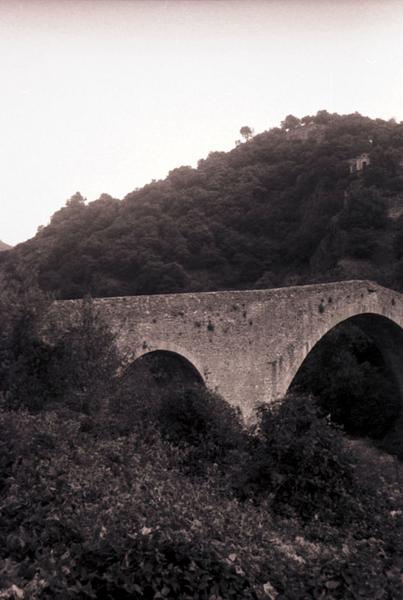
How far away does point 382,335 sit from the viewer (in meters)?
22.8

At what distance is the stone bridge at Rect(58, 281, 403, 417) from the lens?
44.5ft

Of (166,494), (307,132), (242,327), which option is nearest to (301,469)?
(166,494)

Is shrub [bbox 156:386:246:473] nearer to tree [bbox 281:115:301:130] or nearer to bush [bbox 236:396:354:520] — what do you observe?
bush [bbox 236:396:354:520]

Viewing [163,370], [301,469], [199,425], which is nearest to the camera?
[301,469]

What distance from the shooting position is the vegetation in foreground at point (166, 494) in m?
5.67

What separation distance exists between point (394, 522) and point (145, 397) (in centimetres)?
559

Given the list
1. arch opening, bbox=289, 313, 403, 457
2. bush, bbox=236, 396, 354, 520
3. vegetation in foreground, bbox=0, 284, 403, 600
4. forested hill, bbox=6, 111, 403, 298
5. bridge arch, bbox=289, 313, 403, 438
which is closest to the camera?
vegetation in foreground, bbox=0, 284, 403, 600

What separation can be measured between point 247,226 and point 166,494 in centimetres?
4318

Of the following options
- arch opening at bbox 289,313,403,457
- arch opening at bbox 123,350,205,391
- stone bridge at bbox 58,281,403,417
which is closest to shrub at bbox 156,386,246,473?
arch opening at bbox 123,350,205,391

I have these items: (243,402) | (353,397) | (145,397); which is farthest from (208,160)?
(145,397)

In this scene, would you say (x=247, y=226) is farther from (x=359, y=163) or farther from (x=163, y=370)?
(x=163, y=370)

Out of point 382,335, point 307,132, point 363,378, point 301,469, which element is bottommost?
point 301,469

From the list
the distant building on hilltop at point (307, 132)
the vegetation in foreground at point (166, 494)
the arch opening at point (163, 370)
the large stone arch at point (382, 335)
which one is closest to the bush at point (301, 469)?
the vegetation in foreground at point (166, 494)

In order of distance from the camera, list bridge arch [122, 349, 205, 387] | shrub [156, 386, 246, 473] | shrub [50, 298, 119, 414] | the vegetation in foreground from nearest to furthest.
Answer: the vegetation in foreground, shrub [50, 298, 119, 414], shrub [156, 386, 246, 473], bridge arch [122, 349, 205, 387]
